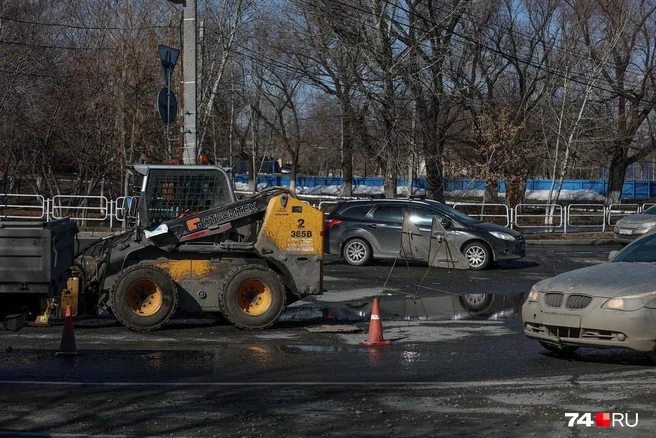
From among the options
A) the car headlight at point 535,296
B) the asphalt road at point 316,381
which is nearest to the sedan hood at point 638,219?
the asphalt road at point 316,381

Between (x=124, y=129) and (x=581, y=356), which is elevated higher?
(x=124, y=129)

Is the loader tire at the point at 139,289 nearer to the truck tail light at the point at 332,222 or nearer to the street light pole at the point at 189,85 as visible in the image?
the street light pole at the point at 189,85

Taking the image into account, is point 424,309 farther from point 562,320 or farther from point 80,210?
point 80,210

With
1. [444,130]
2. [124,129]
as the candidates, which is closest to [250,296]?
[124,129]

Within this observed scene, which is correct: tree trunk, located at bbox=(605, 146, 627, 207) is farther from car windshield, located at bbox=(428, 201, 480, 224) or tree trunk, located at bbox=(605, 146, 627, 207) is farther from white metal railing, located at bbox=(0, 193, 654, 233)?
car windshield, located at bbox=(428, 201, 480, 224)

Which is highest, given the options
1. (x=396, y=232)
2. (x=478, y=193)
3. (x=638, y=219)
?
(x=478, y=193)

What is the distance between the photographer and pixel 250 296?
1346 cm

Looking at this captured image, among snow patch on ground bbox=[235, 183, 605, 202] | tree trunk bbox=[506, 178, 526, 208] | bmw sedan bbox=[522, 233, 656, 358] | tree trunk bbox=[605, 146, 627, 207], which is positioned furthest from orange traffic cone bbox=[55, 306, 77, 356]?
snow patch on ground bbox=[235, 183, 605, 202]

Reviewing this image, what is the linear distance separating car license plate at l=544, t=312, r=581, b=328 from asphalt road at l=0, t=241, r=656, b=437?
50 centimetres

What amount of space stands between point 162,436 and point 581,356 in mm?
5542

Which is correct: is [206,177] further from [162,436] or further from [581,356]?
[162,436]

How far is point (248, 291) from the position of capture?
13422 mm

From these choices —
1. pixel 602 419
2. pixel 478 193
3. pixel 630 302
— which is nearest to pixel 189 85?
pixel 630 302

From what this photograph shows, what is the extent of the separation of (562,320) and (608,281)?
2.16ft
